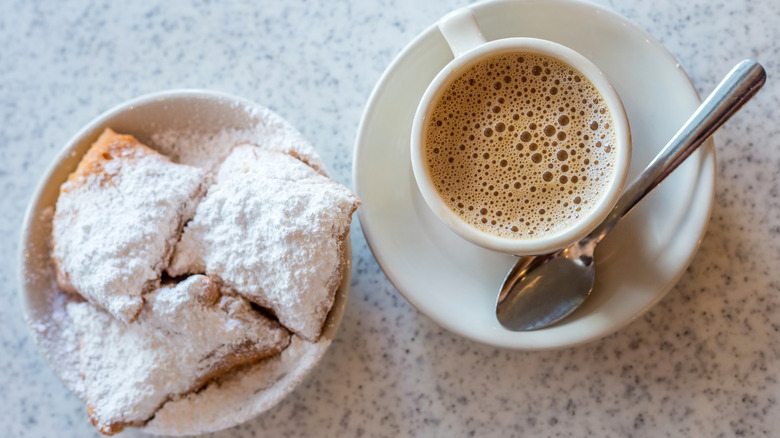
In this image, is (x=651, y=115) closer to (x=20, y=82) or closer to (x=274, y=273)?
(x=274, y=273)

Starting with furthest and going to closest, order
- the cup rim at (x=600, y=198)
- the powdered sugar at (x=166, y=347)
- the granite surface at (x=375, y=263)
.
Result: the granite surface at (x=375, y=263) → the powdered sugar at (x=166, y=347) → the cup rim at (x=600, y=198)

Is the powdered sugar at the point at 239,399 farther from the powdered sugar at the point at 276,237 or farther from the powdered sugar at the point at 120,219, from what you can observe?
the powdered sugar at the point at 120,219

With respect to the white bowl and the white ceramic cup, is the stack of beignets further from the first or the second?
the white ceramic cup

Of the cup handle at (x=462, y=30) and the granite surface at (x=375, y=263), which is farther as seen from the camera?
the granite surface at (x=375, y=263)

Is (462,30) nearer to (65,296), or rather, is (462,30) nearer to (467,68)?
(467,68)

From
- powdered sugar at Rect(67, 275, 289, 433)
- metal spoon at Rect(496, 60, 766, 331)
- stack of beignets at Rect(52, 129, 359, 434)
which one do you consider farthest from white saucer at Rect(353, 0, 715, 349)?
powdered sugar at Rect(67, 275, 289, 433)

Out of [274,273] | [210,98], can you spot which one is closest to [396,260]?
[274,273]

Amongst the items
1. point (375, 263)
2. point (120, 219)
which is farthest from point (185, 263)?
point (375, 263)

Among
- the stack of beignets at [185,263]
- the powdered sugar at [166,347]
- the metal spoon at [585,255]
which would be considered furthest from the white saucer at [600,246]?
the powdered sugar at [166,347]
